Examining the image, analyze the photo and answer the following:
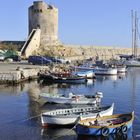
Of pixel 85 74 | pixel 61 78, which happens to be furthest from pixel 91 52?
pixel 61 78

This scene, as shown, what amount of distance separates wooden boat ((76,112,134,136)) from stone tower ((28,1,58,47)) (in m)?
60.5

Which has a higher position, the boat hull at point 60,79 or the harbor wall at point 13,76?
the harbor wall at point 13,76

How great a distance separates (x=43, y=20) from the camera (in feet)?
278

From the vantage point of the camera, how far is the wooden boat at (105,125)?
921 inches

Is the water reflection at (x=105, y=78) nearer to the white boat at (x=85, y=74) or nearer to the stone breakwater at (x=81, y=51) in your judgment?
the white boat at (x=85, y=74)

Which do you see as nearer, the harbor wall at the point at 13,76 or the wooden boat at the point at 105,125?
the wooden boat at the point at 105,125

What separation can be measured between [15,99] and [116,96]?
978 centimetres

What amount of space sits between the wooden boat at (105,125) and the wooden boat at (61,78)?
2746cm

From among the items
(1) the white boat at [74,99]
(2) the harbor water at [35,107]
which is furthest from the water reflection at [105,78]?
(1) the white boat at [74,99]

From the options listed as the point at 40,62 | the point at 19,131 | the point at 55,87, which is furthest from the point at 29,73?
the point at 19,131

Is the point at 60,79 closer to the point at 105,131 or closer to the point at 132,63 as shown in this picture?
the point at 105,131

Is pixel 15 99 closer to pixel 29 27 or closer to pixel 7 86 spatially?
pixel 7 86

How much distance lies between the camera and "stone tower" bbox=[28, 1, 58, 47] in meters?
84.2

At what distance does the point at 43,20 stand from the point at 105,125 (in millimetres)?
62213
